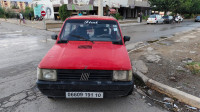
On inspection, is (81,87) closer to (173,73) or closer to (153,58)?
(173,73)

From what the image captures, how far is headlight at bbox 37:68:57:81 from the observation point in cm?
258

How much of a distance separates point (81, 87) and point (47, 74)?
0.66m

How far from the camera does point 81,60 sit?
2645mm

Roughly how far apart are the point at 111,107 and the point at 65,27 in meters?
2.34

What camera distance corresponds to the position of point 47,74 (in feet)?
8.52

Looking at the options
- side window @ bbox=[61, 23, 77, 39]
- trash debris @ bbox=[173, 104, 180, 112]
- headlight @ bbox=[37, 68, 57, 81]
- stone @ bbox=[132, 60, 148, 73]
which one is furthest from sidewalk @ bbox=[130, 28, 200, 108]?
headlight @ bbox=[37, 68, 57, 81]

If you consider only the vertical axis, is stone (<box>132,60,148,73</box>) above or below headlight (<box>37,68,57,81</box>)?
below

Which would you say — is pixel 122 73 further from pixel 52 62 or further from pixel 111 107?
pixel 52 62

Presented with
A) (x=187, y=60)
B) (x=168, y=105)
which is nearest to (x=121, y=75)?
(x=168, y=105)

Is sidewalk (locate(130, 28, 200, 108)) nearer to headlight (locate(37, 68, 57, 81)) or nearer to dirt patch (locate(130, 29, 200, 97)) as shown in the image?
dirt patch (locate(130, 29, 200, 97))

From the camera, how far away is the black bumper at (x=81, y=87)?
256 cm

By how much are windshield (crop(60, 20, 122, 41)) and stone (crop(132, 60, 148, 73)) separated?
5.65ft

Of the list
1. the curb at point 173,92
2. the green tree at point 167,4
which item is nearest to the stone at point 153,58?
the curb at point 173,92

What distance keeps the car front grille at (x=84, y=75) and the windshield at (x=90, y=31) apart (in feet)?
3.97
